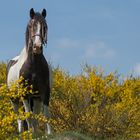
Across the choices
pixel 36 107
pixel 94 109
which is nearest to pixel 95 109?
pixel 94 109

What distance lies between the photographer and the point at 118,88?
65.1ft

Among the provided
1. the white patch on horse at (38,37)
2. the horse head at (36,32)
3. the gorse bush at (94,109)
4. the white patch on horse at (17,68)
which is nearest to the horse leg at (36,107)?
the white patch on horse at (17,68)

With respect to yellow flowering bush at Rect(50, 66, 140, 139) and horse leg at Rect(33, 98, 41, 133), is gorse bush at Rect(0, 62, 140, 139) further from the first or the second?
horse leg at Rect(33, 98, 41, 133)

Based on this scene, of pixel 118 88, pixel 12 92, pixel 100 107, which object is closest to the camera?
pixel 12 92

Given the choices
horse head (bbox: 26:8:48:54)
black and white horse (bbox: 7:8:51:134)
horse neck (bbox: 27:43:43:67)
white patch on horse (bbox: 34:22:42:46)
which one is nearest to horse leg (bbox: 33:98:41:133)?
black and white horse (bbox: 7:8:51:134)

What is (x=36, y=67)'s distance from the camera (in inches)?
431

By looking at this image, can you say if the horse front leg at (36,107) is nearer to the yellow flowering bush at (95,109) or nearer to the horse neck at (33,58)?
the horse neck at (33,58)

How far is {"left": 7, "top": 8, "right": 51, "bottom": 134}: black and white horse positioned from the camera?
10609mm

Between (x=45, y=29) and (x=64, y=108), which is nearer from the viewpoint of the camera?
(x=45, y=29)

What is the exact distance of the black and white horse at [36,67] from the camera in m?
10.6

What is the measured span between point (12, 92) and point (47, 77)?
9.51 feet

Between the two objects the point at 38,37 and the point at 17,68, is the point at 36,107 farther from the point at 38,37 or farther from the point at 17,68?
the point at 38,37

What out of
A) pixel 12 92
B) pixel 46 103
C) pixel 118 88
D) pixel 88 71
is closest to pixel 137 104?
pixel 118 88

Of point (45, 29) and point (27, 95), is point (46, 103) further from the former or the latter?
point (45, 29)
